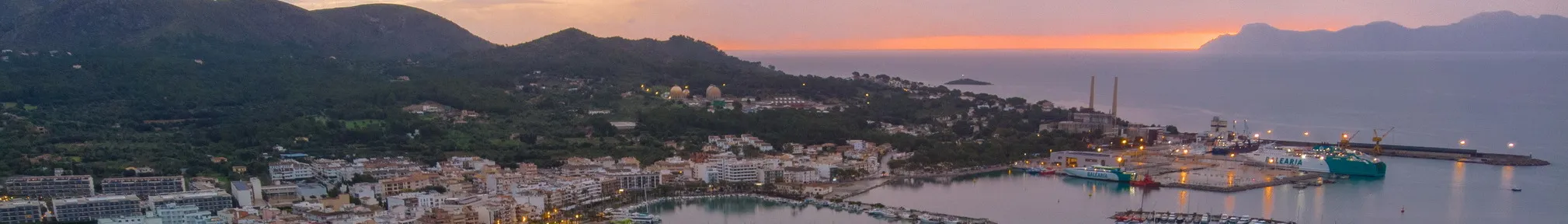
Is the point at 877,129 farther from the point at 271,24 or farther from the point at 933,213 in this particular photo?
the point at 271,24

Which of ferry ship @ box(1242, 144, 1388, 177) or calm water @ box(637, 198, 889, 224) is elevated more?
ferry ship @ box(1242, 144, 1388, 177)

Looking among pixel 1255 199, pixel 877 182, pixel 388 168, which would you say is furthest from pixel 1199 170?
pixel 388 168

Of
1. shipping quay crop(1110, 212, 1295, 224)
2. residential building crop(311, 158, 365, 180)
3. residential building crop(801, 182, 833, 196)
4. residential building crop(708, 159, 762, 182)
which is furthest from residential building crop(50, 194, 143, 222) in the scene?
shipping quay crop(1110, 212, 1295, 224)

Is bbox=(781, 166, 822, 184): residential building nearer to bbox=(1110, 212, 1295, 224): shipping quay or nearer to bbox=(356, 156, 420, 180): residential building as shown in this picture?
bbox=(1110, 212, 1295, 224): shipping quay

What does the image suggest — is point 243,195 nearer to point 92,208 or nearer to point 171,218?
point 92,208

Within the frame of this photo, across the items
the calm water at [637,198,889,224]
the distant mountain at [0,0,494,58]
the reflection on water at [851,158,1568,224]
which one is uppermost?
the distant mountain at [0,0,494,58]

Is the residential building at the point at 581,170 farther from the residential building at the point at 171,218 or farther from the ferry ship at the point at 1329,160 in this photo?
the ferry ship at the point at 1329,160

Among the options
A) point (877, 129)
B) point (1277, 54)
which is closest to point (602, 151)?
point (877, 129)
